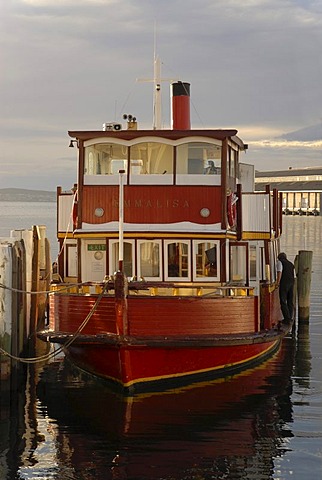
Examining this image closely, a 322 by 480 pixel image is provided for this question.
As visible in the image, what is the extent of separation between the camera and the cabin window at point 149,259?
23.7 metres

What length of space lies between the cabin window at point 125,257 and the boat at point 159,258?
1.2 inches

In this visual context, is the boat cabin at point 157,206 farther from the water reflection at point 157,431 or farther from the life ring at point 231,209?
the water reflection at point 157,431

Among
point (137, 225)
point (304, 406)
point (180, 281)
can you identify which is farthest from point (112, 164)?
point (304, 406)

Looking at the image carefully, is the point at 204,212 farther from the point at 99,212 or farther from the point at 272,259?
the point at 272,259

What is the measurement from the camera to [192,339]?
21391 mm

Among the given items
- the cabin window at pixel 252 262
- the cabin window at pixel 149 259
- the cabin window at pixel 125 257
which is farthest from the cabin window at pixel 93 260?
the cabin window at pixel 252 262

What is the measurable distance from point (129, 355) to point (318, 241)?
275 ft

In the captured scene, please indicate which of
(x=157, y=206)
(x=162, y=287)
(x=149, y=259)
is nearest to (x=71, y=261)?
(x=149, y=259)

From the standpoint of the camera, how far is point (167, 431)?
19.0m

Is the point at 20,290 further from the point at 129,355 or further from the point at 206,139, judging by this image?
the point at 206,139

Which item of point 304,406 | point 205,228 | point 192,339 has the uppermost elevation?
point 205,228

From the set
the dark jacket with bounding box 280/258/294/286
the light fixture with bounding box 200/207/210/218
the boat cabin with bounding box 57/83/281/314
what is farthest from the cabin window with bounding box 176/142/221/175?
the dark jacket with bounding box 280/258/294/286

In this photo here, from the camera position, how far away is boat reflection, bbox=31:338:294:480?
55.9ft

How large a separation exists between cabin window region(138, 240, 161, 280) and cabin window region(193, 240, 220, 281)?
1006 mm
